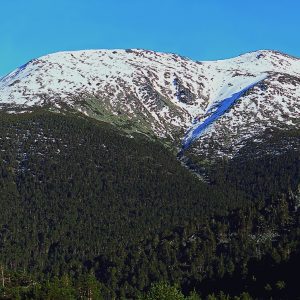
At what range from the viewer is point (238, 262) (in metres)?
195

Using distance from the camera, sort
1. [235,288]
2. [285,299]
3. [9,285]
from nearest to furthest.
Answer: [285,299] < [9,285] < [235,288]

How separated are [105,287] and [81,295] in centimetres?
4705

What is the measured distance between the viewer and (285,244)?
193 m

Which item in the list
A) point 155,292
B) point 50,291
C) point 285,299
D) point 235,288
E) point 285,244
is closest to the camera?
point 155,292

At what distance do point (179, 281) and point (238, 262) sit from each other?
70.3 feet

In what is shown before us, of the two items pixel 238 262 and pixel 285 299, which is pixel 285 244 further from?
pixel 285 299

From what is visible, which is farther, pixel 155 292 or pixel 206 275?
pixel 206 275

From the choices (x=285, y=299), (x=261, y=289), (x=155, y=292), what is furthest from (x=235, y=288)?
(x=155, y=292)

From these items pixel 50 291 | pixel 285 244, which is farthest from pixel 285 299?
pixel 50 291

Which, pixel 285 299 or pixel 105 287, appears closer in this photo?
pixel 285 299

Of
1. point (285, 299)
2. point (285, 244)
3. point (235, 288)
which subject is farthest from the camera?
point (285, 244)

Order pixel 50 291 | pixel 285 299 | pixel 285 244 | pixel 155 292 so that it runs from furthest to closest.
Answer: pixel 285 244 → pixel 285 299 → pixel 50 291 → pixel 155 292

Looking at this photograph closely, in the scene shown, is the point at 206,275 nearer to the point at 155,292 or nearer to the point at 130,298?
the point at 130,298

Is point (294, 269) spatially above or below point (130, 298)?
above
